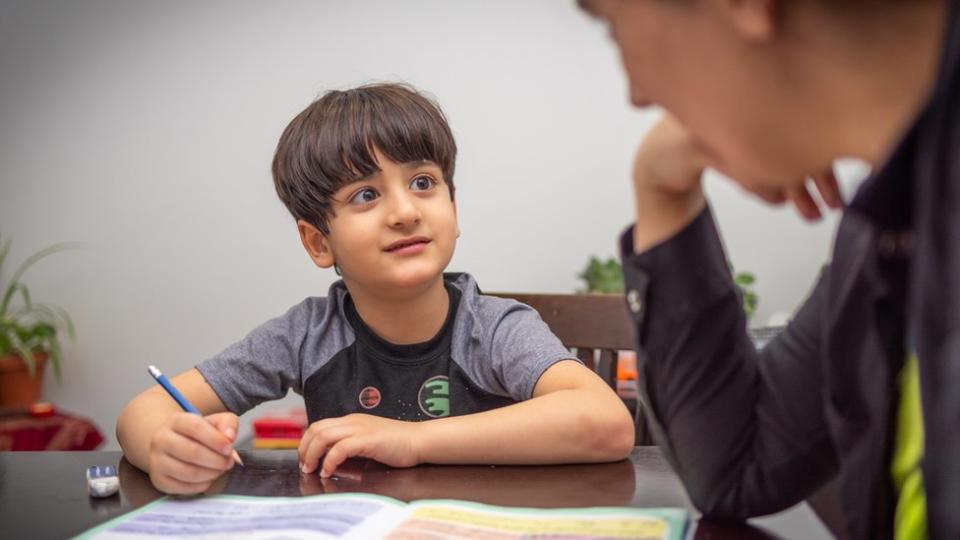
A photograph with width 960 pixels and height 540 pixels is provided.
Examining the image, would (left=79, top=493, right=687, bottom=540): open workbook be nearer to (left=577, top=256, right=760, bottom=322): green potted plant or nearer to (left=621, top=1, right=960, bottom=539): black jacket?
(left=621, top=1, right=960, bottom=539): black jacket

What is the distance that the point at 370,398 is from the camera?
123 centimetres

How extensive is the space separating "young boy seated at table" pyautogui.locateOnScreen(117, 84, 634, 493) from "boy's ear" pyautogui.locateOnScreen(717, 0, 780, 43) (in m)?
0.63

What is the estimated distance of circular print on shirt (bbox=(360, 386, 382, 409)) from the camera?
123 cm

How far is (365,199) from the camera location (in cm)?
121

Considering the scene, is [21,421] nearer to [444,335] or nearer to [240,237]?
[240,237]

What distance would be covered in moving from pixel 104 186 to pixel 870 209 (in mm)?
3072

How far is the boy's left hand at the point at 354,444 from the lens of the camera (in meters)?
0.88

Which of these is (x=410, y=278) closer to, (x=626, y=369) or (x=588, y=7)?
(x=588, y=7)

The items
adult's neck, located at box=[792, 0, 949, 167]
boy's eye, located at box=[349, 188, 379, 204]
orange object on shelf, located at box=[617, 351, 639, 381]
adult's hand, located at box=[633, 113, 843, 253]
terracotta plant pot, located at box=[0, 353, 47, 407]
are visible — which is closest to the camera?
adult's neck, located at box=[792, 0, 949, 167]

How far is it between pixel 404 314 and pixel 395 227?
0.49 ft

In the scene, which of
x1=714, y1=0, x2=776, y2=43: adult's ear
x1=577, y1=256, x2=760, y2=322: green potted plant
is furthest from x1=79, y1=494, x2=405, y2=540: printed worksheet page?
x1=577, y1=256, x2=760, y2=322: green potted plant

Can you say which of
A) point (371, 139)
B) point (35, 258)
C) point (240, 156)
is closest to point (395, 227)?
point (371, 139)

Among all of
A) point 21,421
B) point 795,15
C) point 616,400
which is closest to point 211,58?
point 21,421

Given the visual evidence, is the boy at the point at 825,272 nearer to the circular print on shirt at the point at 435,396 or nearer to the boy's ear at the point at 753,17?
the boy's ear at the point at 753,17
